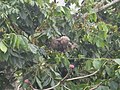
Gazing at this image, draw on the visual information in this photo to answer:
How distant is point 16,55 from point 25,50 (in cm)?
10

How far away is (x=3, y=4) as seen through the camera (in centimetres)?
300

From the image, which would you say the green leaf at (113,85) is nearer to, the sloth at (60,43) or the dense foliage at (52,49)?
the dense foliage at (52,49)

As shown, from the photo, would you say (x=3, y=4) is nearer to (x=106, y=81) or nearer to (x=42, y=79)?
(x=42, y=79)

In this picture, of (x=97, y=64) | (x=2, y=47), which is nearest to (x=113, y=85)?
(x=97, y=64)

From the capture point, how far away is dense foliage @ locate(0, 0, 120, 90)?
8.77ft

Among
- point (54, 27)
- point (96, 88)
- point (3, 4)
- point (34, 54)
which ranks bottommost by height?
point (96, 88)

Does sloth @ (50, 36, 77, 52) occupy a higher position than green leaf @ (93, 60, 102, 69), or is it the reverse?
sloth @ (50, 36, 77, 52)

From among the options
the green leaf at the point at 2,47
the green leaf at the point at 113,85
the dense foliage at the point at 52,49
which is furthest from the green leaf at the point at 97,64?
the green leaf at the point at 2,47

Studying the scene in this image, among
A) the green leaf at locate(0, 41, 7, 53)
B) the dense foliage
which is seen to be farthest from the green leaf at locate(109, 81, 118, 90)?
the green leaf at locate(0, 41, 7, 53)

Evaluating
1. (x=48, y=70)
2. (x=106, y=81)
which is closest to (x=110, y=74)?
(x=106, y=81)

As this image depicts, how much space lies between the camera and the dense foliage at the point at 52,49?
2.67 meters

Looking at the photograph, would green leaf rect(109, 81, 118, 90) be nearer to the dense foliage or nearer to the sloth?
the dense foliage

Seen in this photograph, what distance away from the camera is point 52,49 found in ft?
11.3

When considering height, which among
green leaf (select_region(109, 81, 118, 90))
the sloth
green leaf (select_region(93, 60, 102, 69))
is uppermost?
the sloth
